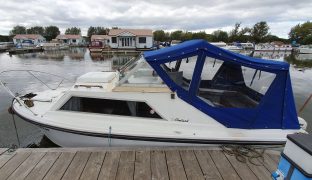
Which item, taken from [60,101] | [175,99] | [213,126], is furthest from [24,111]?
[213,126]

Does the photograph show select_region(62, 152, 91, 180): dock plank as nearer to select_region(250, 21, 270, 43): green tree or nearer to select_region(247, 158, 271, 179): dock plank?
select_region(247, 158, 271, 179): dock plank

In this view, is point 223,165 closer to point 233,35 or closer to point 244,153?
point 244,153

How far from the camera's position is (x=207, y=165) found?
3096mm

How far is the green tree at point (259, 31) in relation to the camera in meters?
75.6

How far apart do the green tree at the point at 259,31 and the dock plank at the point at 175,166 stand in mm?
81553

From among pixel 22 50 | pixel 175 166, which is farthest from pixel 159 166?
pixel 22 50

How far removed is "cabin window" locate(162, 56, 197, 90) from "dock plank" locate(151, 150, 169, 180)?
4.22 feet

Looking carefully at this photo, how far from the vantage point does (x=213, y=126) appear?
3.88 metres

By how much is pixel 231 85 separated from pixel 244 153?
5.59 feet

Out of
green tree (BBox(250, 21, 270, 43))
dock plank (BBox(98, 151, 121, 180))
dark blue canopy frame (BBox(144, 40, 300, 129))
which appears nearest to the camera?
dock plank (BBox(98, 151, 121, 180))

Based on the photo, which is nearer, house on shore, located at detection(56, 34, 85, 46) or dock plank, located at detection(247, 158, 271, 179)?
dock plank, located at detection(247, 158, 271, 179)

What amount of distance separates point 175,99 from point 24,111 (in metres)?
3.14

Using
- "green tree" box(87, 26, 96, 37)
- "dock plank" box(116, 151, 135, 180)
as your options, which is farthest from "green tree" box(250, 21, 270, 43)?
"dock plank" box(116, 151, 135, 180)

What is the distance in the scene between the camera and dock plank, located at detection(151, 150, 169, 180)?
285 centimetres
